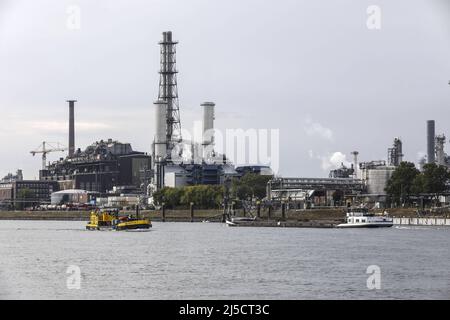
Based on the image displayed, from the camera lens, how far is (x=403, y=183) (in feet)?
621

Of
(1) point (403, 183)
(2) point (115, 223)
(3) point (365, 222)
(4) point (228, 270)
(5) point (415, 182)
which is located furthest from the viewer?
(1) point (403, 183)

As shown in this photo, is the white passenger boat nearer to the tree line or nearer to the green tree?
the tree line

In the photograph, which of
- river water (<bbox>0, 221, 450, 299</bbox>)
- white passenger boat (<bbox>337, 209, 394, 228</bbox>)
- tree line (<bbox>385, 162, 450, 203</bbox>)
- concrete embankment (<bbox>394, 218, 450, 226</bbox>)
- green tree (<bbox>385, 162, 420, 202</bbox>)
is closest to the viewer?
river water (<bbox>0, 221, 450, 299</bbox>)

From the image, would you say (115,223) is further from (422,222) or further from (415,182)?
(415,182)

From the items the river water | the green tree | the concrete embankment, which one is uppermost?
the green tree

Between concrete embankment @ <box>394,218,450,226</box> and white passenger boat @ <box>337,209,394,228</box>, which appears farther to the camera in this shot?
concrete embankment @ <box>394,218,450,226</box>

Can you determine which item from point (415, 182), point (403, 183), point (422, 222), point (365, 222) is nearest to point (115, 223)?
point (365, 222)

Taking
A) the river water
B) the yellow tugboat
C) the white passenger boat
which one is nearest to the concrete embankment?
the white passenger boat

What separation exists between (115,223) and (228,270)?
261 ft

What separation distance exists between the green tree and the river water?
8417cm

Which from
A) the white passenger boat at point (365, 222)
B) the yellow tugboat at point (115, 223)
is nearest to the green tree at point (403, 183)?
the white passenger boat at point (365, 222)

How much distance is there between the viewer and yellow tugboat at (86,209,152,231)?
14375cm

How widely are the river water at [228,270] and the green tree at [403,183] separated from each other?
276 ft
